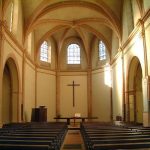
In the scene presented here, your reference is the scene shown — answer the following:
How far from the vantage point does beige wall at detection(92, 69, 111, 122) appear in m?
25.4

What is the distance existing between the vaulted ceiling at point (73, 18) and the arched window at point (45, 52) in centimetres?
112

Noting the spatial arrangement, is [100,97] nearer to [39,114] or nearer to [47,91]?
[47,91]

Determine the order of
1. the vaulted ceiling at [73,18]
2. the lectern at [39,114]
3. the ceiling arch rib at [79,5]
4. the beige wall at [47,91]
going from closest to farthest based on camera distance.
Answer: the lectern at [39,114] < the vaulted ceiling at [73,18] < the ceiling arch rib at [79,5] < the beige wall at [47,91]

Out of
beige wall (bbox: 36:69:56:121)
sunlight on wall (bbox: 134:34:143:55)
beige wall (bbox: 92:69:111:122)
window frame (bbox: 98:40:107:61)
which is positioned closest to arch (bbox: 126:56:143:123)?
sunlight on wall (bbox: 134:34:143:55)

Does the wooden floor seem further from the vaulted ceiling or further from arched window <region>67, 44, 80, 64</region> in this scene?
arched window <region>67, 44, 80, 64</region>

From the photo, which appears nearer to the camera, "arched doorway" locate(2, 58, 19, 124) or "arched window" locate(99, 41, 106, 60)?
"arched doorway" locate(2, 58, 19, 124)

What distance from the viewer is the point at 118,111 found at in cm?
2188

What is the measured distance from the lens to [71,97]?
27.1 meters

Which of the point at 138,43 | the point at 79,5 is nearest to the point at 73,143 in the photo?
the point at 138,43

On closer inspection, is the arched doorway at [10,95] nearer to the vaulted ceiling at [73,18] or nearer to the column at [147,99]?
the vaulted ceiling at [73,18]

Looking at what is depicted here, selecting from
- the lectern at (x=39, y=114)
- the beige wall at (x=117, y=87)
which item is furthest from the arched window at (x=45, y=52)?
the lectern at (x=39, y=114)

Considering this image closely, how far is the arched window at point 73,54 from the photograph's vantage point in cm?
2816

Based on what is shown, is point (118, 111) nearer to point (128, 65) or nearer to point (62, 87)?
point (128, 65)

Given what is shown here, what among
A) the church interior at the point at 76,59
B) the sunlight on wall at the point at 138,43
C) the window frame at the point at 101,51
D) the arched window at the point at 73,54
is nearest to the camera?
the sunlight on wall at the point at 138,43
